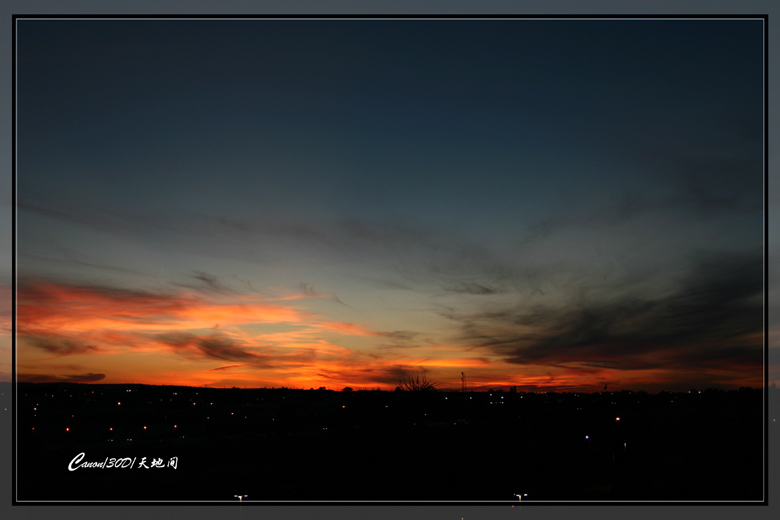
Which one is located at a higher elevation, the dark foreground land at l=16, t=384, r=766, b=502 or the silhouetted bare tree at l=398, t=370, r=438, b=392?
the silhouetted bare tree at l=398, t=370, r=438, b=392

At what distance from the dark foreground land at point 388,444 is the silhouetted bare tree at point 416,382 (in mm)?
741

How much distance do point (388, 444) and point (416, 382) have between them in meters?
3.35

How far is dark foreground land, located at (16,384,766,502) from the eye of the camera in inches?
468

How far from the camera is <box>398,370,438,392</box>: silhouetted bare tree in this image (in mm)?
12125

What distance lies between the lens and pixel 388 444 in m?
14.7

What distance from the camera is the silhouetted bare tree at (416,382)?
12.1m

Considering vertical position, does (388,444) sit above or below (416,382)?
below

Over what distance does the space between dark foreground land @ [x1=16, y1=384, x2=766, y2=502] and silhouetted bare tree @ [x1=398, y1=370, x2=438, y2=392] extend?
2.43 ft

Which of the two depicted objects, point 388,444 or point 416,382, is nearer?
point 416,382

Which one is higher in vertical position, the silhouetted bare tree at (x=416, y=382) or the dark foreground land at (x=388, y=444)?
the silhouetted bare tree at (x=416, y=382)

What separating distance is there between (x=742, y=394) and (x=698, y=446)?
3492 mm

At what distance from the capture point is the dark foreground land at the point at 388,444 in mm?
11883

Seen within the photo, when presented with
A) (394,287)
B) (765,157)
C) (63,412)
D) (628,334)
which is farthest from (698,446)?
(63,412)

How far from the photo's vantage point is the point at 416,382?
40.3ft
